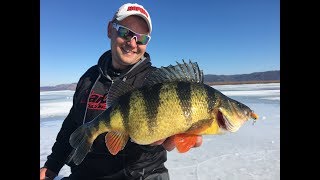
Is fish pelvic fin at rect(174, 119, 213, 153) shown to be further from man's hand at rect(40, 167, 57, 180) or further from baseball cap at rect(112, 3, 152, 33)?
man's hand at rect(40, 167, 57, 180)

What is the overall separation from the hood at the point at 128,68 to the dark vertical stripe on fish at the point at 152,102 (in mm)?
656

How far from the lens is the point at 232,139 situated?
5.58 m

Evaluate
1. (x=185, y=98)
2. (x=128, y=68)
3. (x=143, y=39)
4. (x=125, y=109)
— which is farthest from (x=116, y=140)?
(x=143, y=39)

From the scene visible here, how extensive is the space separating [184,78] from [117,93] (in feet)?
1.64

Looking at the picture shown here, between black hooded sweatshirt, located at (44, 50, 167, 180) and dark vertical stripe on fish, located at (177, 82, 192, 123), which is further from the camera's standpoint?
black hooded sweatshirt, located at (44, 50, 167, 180)

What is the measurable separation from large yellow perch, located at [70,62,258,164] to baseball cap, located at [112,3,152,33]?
0.83 metres

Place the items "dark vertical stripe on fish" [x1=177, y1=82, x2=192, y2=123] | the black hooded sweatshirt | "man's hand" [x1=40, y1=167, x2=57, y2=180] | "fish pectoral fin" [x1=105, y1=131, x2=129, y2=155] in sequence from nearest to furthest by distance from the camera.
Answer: "dark vertical stripe on fish" [x1=177, y1=82, x2=192, y2=123], "fish pectoral fin" [x1=105, y1=131, x2=129, y2=155], the black hooded sweatshirt, "man's hand" [x1=40, y1=167, x2=57, y2=180]

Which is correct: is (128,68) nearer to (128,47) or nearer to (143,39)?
(128,47)

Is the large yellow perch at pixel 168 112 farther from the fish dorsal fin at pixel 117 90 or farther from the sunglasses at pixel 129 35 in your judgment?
the sunglasses at pixel 129 35

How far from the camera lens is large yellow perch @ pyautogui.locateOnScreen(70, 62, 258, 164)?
6.61ft

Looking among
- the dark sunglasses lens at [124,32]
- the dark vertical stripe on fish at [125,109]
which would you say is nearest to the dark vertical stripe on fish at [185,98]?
the dark vertical stripe on fish at [125,109]

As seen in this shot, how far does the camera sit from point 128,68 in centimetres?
286

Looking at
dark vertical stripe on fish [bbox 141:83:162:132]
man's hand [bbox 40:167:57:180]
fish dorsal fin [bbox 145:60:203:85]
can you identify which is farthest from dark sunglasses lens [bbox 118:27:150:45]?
man's hand [bbox 40:167:57:180]
